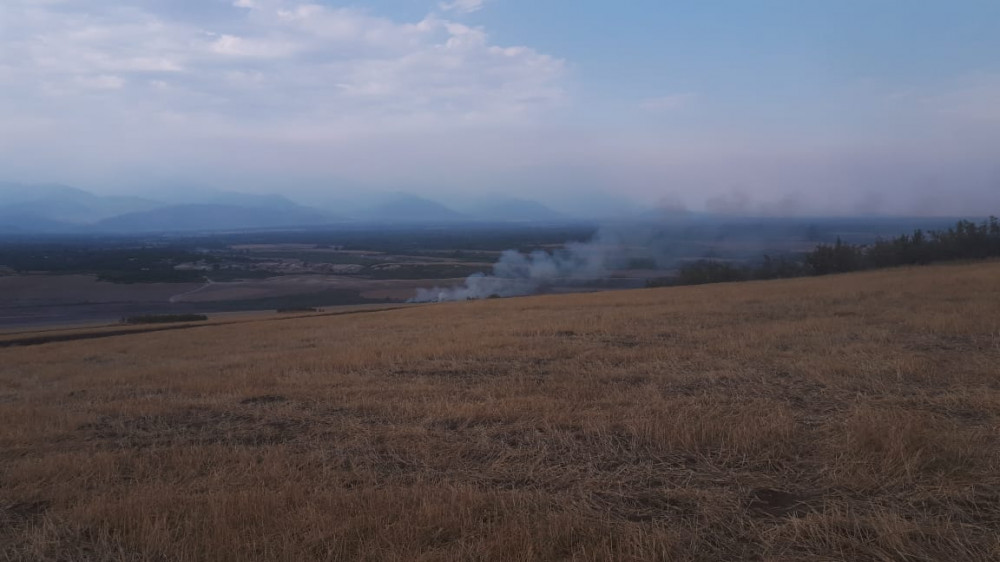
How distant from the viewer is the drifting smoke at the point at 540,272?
66.0 m

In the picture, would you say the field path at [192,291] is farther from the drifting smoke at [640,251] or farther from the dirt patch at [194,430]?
the dirt patch at [194,430]

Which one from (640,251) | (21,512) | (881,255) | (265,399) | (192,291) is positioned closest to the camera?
(21,512)

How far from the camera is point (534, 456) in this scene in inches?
224

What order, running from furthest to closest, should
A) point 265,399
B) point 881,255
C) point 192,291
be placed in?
point 192,291, point 881,255, point 265,399

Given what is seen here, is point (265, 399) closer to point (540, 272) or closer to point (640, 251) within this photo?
point (540, 272)

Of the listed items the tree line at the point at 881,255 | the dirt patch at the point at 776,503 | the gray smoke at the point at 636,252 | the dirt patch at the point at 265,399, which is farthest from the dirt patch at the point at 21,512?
the gray smoke at the point at 636,252

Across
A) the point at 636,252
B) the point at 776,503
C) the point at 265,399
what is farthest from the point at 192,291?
the point at 776,503

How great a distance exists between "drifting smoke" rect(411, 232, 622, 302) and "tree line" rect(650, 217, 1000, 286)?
19.7 metres

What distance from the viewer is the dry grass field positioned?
411cm

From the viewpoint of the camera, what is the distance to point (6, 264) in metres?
99.1

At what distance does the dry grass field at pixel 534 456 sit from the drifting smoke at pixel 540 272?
167 feet

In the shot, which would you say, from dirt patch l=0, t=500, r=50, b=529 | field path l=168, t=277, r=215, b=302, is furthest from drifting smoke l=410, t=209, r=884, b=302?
dirt patch l=0, t=500, r=50, b=529

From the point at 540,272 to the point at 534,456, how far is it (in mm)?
74095

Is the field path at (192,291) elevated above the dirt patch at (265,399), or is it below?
below
